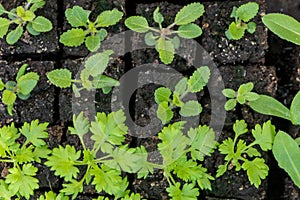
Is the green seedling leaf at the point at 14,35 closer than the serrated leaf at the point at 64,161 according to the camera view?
No

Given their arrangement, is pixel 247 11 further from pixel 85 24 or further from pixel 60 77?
pixel 60 77

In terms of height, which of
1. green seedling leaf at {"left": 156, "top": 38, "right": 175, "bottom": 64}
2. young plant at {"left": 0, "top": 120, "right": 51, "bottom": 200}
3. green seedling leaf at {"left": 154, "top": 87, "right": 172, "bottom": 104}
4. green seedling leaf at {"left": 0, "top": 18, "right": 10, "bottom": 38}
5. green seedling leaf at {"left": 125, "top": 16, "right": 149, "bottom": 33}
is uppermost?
green seedling leaf at {"left": 125, "top": 16, "right": 149, "bottom": 33}

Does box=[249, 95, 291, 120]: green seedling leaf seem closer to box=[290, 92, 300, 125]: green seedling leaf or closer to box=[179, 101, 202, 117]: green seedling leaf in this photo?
box=[290, 92, 300, 125]: green seedling leaf

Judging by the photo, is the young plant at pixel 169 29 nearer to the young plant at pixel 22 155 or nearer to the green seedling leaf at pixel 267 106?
the green seedling leaf at pixel 267 106

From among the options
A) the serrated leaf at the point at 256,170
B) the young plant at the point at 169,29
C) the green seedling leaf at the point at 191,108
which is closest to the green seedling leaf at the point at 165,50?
the young plant at the point at 169,29

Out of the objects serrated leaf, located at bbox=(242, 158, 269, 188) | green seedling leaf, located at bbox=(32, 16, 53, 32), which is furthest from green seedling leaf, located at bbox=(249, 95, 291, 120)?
green seedling leaf, located at bbox=(32, 16, 53, 32)

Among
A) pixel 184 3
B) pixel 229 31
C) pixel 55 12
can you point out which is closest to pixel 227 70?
pixel 229 31

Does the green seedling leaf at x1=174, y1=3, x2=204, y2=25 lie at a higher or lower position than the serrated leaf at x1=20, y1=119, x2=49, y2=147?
higher

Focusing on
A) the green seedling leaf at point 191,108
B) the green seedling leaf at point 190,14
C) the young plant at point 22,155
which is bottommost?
the young plant at point 22,155
